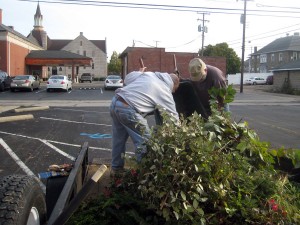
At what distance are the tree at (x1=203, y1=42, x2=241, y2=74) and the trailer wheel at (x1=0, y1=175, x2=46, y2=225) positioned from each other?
264 ft

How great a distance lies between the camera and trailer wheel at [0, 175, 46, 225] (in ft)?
6.58

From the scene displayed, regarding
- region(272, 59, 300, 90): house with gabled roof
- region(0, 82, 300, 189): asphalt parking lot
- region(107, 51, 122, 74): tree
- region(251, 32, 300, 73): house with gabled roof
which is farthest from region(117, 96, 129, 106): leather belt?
region(107, 51, 122, 74): tree

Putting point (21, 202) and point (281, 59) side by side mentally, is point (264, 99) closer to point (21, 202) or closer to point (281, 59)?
point (21, 202)

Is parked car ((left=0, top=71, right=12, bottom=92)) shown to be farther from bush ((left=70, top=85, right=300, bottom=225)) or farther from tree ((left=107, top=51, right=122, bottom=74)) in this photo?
tree ((left=107, top=51, right=122, bottom=74))

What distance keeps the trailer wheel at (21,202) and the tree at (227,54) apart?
264ft

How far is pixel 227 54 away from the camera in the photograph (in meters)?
82.4

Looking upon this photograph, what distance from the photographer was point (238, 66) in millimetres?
85688

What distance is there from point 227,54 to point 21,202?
83.0 m

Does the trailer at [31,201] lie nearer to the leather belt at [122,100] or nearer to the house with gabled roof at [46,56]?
the leather belt at [122,100]

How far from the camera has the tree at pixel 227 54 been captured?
8119 cm

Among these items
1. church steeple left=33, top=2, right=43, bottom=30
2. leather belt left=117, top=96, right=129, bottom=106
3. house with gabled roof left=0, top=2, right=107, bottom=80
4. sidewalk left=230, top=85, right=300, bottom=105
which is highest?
church steeple left=33, top=2, right=43, bottom=30

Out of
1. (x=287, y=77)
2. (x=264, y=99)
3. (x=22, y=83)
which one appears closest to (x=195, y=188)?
(x=264, y=99)

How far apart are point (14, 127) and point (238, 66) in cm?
7788

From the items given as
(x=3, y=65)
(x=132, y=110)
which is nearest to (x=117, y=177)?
(x=132, y=110)
